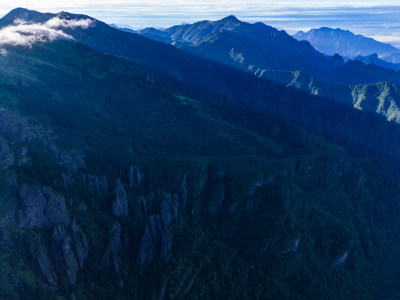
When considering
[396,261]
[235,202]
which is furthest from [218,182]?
[396,261]

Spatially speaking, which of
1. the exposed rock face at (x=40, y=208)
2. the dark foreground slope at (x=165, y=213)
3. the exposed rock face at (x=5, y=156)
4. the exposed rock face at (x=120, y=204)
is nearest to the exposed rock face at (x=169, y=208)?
the dark foreground slope at (x=165, y=213)

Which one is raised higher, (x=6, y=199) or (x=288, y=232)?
(x=6, y=199)

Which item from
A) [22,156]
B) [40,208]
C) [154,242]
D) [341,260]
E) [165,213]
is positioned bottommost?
[341,260]

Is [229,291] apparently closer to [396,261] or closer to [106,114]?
[396,261]

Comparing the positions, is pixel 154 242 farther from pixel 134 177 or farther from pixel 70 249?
pixel 134 177

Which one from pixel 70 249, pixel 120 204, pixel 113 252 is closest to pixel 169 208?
pixel 120 204

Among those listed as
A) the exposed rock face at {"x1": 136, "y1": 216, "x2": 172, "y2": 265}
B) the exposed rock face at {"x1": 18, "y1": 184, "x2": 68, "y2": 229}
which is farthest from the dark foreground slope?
the exposed rock face at {"x1": 136, "y1": 216, "x2": 172, "y2": 265}
